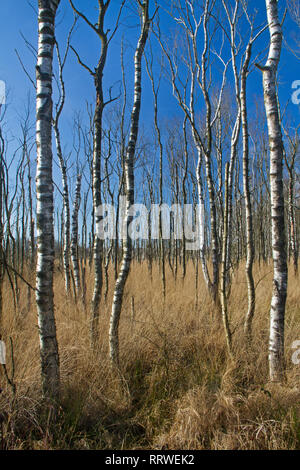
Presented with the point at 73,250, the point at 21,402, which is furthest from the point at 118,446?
the point at 73,250

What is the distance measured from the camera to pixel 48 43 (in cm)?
210

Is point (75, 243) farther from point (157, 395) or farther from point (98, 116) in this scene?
point (157, 395)

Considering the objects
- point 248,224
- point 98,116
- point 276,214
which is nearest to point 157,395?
point 276,214

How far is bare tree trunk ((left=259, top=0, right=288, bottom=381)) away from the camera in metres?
2.28

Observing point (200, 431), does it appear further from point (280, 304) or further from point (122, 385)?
point (280, 304)

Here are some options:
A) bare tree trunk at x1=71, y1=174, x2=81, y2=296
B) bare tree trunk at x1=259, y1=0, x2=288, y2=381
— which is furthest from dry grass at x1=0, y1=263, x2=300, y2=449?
bare tree trunk at x1=71, y1=174, x2=81, y2=296

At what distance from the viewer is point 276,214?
2316 mm

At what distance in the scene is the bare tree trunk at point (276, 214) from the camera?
7.49 ft

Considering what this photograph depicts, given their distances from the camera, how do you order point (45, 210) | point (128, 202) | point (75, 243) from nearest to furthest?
1. point (45, 210)
2. point (128, 202)
3. point (75, 243)

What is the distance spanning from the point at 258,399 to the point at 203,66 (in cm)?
441

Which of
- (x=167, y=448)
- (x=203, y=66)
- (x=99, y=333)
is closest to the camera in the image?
(x=167, y=448)

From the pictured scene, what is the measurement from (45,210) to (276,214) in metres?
2.08

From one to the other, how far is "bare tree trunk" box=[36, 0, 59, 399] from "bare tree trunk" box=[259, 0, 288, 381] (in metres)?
1.93

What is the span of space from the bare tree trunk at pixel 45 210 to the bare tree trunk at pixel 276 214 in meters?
1.93
